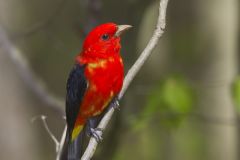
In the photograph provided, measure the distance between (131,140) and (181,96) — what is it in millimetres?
4678

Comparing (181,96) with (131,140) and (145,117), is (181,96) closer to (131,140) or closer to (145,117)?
(145,117)

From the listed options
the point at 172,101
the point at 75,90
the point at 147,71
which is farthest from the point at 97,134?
the point at 147,71

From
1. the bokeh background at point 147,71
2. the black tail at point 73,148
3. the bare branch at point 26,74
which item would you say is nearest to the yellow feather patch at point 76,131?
the black tail at point 73,148

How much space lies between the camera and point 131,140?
10.9 meters

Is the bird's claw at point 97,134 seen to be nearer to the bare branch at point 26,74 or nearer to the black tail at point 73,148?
the black tail at point 73,148

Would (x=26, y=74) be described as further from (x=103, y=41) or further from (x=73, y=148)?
(x=103, y=41)

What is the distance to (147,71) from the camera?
10.1m

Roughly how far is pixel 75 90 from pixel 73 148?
494 mm

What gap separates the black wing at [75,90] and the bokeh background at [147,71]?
172 cm

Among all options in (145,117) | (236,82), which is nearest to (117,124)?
(145,117)

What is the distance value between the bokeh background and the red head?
171cm

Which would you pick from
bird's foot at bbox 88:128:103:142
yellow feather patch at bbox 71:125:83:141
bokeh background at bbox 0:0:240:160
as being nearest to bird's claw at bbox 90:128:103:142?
bird's foot at bbox 88:128:103:142

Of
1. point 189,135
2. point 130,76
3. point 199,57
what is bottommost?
point 189,135

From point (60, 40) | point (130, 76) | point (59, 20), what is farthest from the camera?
point (59, 20)
